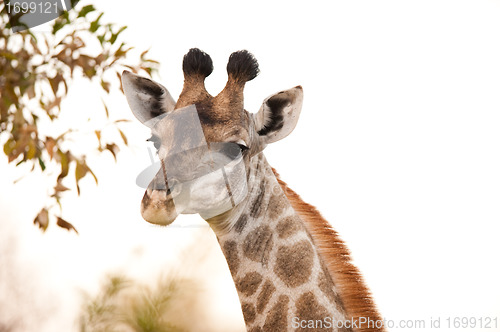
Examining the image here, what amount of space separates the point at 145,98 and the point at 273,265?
152 centimetres

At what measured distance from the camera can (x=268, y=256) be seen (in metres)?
3.54

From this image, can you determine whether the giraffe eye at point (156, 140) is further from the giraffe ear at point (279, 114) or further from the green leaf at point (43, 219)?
the green leaf at point (43, 219)

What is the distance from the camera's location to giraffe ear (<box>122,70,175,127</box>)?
377cm

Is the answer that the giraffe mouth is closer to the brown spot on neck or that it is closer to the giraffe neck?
the giraffe neck

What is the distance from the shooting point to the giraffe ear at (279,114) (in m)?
3.57

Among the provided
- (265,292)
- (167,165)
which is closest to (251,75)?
(167,165)

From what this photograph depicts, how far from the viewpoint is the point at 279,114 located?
364cm

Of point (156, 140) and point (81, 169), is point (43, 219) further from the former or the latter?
point (156, 140)

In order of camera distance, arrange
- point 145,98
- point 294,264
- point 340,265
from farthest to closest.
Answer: point 145,98
point 340,265
point 294,264

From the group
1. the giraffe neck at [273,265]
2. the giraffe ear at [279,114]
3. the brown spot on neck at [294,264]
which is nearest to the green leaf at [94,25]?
the giraffe ear at [279,114]

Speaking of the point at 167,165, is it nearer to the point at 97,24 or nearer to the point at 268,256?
the point at 268,256

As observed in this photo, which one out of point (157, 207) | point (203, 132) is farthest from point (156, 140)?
point (157, 207)

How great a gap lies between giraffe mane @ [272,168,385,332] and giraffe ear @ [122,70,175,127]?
3.74ft

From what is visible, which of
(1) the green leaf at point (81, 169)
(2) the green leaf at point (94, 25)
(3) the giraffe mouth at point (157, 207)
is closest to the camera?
(3) the giraffe mouth at point (157, 207)
